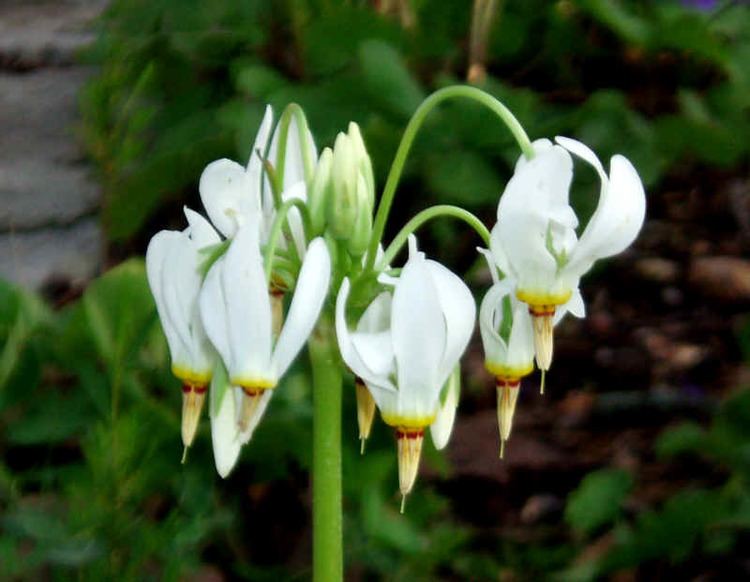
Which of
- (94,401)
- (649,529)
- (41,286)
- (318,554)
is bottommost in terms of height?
(41,286)

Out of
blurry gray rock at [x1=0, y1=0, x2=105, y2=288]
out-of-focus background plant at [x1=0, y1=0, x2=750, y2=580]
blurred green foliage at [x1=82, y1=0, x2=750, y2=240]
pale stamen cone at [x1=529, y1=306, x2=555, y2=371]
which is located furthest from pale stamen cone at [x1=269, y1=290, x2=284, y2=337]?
blurry gray rock at [x1=0, y1=0, x2=105, y2=288]

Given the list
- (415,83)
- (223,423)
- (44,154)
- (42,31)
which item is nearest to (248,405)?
(223,423)

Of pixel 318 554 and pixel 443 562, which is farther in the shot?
pixel 443 562

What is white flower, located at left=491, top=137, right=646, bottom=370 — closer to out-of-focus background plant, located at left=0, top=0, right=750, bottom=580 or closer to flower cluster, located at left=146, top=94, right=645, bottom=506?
flower cluster, located at left=146, top=94, right=645, bottom=506

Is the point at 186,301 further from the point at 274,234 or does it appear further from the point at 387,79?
the point at 387,79

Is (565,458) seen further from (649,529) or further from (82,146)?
(82,146)

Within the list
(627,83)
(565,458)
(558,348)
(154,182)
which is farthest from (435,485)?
(627,83)

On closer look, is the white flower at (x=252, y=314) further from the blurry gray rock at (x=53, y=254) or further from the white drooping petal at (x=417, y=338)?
the blurry gray rock at (x=53, y=254)

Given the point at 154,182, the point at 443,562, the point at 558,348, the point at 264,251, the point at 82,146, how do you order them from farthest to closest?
1. the point at 82,146
2. the point at 558,348
3. the point at 154,182
4. the point at 443,562
5. the point at 264,251
